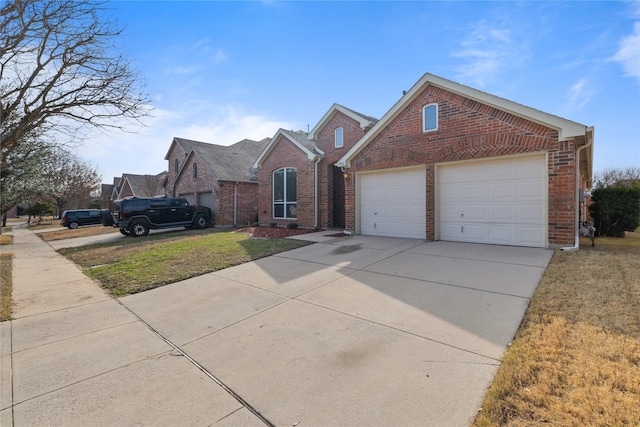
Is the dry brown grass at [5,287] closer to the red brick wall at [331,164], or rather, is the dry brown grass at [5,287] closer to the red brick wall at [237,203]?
the red brick wall at [237,203]

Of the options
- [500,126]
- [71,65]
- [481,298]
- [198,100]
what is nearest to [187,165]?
[198,100]

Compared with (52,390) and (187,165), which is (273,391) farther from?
(187,165)

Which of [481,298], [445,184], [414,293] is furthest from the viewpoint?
[445,184]

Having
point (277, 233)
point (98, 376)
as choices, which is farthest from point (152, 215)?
point (98, 376)

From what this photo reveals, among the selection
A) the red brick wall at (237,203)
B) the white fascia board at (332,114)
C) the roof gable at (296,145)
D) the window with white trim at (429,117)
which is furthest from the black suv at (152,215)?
the window with white trim at (429,117)

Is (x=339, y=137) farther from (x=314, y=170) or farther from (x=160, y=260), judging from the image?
(x=160, y=260)

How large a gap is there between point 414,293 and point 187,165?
2043cm

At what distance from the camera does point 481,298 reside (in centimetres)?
441

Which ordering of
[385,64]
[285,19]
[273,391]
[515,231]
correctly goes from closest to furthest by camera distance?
[273,391]
[515,231]
[285,19]
[385,64]

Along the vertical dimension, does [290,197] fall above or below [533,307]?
above

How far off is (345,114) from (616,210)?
1130 centimetres

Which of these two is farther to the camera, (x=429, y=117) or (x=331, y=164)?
(x=331, y=164)

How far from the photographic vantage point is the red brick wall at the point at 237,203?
1808 cm

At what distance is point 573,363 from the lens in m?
2.65
